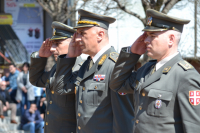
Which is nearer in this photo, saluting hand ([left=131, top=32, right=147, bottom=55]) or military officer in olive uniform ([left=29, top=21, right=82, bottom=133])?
saluting hand ([left=131, top=32, right=147, bottom=55])

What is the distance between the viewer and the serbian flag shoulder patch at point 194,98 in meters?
2.18

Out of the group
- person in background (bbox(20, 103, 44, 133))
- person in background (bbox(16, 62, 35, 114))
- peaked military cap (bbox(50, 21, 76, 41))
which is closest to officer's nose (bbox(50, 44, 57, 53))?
peaked military cap (bbox(50, 21, 76, 41))

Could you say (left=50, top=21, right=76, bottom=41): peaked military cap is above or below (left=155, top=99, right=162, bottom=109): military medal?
above

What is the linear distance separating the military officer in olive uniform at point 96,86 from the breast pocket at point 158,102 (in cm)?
55

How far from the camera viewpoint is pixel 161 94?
2311 millimetres

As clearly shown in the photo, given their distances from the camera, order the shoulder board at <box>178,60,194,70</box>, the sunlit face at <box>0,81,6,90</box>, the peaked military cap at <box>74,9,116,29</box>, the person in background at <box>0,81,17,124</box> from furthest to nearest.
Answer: the sunlit face at <box>0,81,6,90</box> → the person in background at <box>0,81,17,124</box> → the peaked military cap at <box>74,9,116,29</box> → the shoulder board at <box>178,60,194,70</box>

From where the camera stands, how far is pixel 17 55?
15.5 m

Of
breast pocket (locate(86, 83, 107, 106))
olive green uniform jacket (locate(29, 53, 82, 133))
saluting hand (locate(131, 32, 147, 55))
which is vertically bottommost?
olive green uniform jacket (locate(29, 53, 82, 133))

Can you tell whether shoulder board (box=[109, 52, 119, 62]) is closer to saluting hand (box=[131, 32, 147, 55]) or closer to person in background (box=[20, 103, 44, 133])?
saluting hand (box=[131, 32, 147, 55])

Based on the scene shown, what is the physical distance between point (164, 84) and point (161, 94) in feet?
0.29

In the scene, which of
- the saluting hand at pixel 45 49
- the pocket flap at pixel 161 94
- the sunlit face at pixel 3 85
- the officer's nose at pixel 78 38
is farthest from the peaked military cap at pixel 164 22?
the sunlit face at pixel 3 85

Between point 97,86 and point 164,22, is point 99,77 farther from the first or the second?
point 164,22

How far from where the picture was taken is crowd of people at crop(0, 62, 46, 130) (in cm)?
728

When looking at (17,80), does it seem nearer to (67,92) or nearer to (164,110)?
(67,92)
